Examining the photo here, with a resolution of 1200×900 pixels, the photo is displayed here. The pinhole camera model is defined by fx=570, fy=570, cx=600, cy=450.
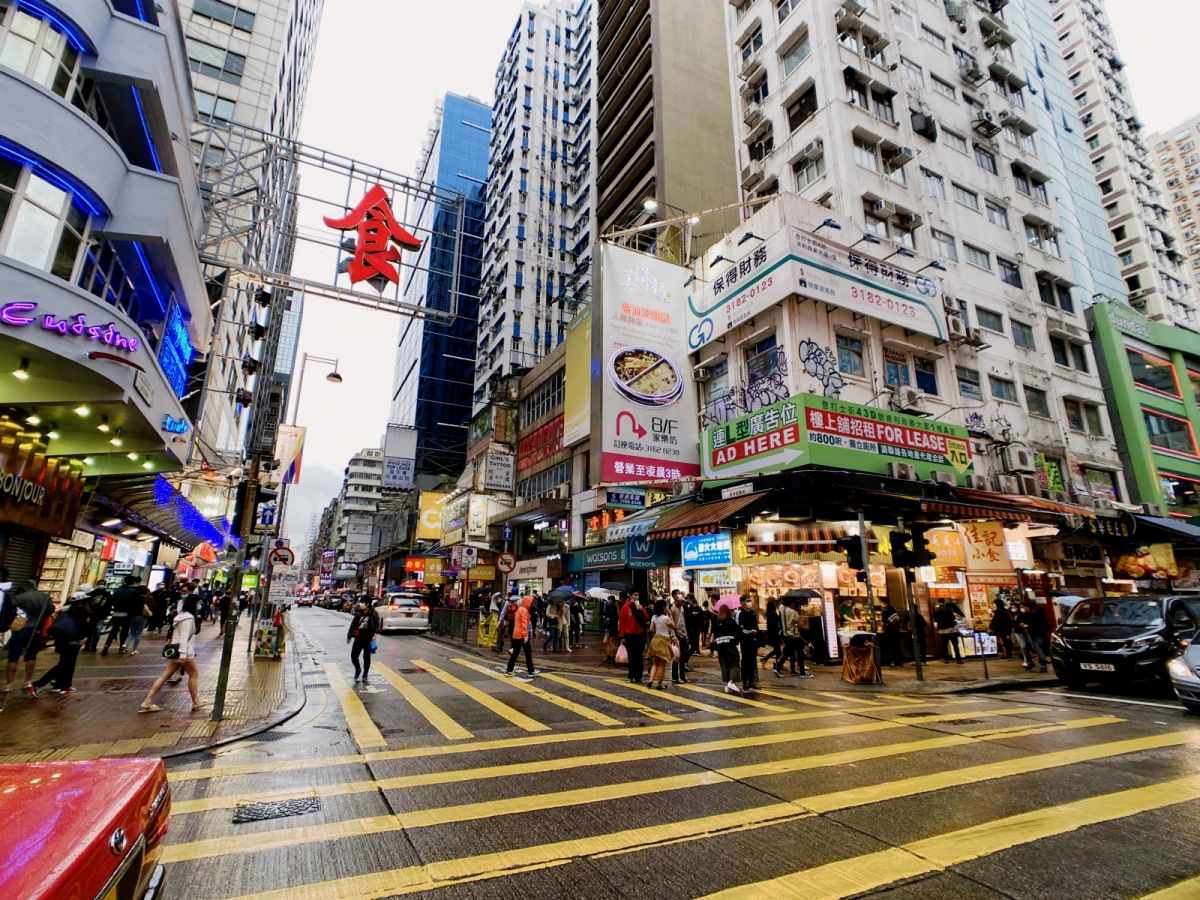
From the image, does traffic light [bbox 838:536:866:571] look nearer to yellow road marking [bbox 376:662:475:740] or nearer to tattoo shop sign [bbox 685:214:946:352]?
tattoo shop sign [bbox 685:214:946:352]

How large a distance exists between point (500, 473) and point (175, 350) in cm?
2239

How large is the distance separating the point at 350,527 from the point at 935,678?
10808 cm

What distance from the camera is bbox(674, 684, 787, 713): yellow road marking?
970 centimetres

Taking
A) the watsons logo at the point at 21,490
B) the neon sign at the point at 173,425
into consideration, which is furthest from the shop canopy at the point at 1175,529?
the watsons logo at the point at 21,490

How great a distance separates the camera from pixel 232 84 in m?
30.8

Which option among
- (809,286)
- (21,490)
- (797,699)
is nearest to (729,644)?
(797,699)

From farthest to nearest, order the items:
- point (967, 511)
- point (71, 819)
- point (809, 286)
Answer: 1. point (809, 286)
2. point (967, 511)
3. point (71, 819)

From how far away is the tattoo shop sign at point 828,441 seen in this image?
16516 millimetres

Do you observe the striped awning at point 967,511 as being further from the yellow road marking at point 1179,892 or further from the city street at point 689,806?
the yellow road marking at point 1179,892

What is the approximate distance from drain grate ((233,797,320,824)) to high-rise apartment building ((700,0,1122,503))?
17.0 meters

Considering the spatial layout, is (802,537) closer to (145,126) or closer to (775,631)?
(775,631)

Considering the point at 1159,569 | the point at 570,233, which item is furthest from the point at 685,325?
the point at 570,233

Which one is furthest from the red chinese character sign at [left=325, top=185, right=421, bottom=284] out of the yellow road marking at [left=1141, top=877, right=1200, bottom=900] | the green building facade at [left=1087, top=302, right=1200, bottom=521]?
the green building facade at [left=1087, top=302, right=1200, bottom=521]

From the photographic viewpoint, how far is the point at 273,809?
480 cm
